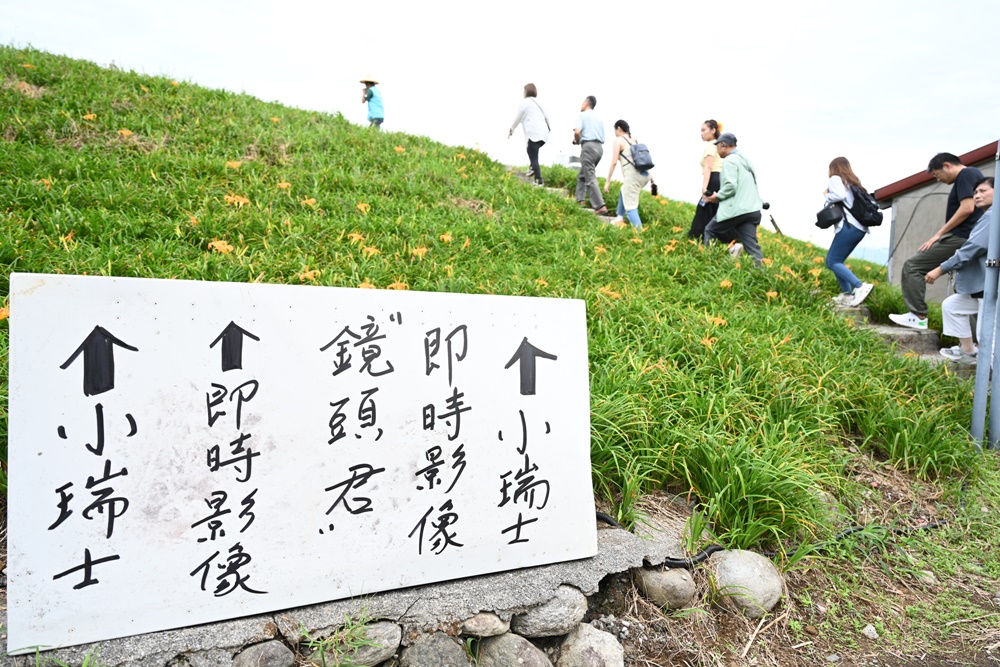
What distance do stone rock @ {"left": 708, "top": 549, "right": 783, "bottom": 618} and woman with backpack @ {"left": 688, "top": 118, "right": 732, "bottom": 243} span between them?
488 centimetres

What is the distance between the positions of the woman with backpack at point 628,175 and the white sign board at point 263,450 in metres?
5.54

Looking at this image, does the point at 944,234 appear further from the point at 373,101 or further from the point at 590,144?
the point at 373,101

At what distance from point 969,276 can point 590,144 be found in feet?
15.7

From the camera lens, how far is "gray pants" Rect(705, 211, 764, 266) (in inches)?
249

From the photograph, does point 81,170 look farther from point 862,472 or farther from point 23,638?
point 862,472

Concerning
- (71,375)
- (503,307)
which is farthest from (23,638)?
(503,307)

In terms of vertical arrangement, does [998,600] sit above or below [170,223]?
below

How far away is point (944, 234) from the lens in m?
5.01

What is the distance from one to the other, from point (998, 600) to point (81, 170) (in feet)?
21.9

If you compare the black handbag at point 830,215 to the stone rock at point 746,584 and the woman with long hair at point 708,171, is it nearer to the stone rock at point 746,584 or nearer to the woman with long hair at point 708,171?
the woman with long hair at point 708,171

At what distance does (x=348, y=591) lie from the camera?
195cm

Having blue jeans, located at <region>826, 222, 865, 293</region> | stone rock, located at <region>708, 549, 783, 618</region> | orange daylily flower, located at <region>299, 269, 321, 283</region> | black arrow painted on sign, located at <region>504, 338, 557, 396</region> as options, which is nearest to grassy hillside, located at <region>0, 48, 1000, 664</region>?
orange daylily flower, located at <region>299, 269, 321, 283</region>

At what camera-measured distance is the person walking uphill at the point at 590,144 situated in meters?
8.12

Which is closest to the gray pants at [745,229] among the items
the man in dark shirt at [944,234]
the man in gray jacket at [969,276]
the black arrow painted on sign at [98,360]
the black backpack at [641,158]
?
the black backpack at [641,158]
